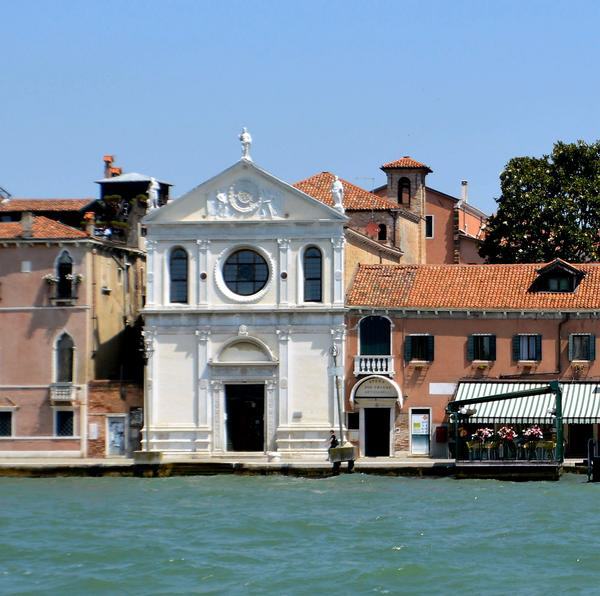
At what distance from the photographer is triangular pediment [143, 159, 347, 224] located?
2447 inches

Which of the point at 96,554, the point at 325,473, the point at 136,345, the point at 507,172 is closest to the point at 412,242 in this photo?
the point at 507,172

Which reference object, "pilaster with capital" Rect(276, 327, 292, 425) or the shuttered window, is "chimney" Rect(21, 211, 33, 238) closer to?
"pilaster with capital" Rect(276, 327, 292, 425)

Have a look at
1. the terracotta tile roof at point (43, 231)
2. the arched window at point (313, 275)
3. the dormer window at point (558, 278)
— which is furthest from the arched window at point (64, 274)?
the dormer window at point (558, 278)

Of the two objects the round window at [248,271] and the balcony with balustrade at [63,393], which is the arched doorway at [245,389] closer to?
the round window at [248,271]

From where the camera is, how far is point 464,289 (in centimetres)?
6291

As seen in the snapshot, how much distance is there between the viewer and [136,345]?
66.3 meters

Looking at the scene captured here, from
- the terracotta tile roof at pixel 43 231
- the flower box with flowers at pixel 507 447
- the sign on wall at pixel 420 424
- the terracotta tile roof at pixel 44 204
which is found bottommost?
the flower box with flowers at pixel 507 447

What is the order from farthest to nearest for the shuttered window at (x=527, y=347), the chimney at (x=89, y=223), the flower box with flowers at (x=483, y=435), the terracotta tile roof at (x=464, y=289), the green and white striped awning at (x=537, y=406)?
the chimney at (x=89, y=223), the terracotta tile roof at (x=464, y=289), the shuttered window at (x=527, y=347), the green and white striped awning at (x=537, y=406), the flower box with flowers at (x=483, y=435)

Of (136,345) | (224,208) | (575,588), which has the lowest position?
(575,588)

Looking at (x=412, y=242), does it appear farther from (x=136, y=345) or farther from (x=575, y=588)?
(x=575, y=588)

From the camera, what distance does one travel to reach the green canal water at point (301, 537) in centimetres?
3859

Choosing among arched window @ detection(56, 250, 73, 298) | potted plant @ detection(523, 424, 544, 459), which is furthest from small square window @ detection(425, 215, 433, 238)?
potted plant @ detection(523, 424, 544, 459)

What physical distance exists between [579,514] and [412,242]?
30223mm

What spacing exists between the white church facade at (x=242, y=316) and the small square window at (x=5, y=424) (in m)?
4.40
